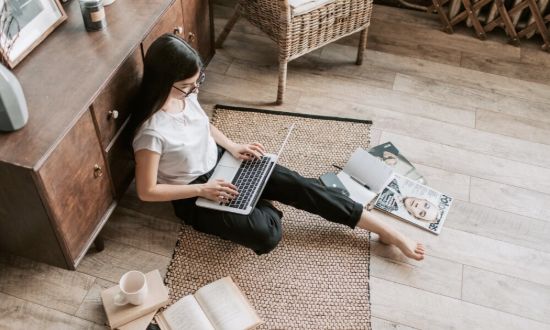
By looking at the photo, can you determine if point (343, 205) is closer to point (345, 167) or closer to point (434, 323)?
point (345, 167)

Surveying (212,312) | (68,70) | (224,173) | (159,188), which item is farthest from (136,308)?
(68,70)

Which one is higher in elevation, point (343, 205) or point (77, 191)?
point (77, 191)

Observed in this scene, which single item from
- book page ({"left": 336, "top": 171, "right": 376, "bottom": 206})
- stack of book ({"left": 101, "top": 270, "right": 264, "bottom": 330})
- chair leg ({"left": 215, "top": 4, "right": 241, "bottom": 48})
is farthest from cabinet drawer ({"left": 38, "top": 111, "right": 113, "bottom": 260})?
chair leg ({"left": 215, "top": 4, "right": 241, "bottom": 48})

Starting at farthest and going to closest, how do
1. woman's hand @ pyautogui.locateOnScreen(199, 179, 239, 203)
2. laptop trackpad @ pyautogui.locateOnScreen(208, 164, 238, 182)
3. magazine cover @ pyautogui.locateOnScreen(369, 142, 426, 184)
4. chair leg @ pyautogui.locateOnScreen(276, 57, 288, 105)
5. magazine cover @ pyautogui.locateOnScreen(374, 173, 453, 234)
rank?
chair leg @ pyautogui.locateOnScreen(276, 57, 288, 105)
magazine cover @ pyautogui.locateOnScreen(369, 142, 426, 184)
magazine cover @ pyautogui.locateOnScreen(374, 173, 453, 234)
laptop trackpad @ pyautogui.locateOnScreen(208, 164, 238, 182)
woman's hand @ pyautogui.locateOnScreen(199, 179, 239, 203)

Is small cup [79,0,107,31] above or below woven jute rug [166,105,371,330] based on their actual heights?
above

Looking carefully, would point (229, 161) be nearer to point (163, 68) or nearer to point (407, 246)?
point (163, 68)

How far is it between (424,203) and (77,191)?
1.18 meters

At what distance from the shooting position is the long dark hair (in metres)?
1.44

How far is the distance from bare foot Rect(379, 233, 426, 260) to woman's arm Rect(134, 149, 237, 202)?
0.55 metres

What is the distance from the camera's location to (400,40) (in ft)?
8.57

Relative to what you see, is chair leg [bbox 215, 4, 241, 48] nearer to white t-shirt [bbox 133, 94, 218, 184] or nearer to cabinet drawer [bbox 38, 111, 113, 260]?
white t-shirt [bbox 133, 94, 218, 184]

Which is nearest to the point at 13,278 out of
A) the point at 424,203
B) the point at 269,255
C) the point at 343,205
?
the point at 269,255

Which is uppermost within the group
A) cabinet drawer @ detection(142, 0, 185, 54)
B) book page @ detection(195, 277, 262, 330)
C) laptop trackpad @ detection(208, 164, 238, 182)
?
cabinet drawer @ detection(142, 0, 185, 54)

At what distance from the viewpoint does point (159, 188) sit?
158 centimetres
